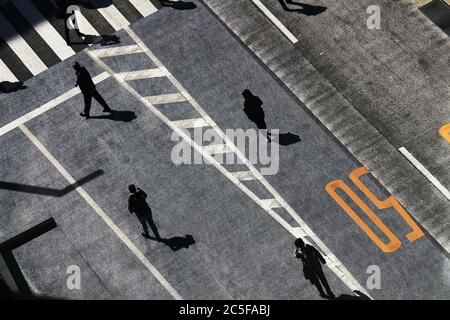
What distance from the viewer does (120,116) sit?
31.4 meters

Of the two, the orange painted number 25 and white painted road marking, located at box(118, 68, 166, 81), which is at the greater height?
white painted road marking, located at box(118, 68, 166, 81)

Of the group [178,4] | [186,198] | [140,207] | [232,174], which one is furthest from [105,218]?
[178,4]

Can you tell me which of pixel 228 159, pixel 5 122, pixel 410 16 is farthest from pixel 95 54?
pixel 410 16

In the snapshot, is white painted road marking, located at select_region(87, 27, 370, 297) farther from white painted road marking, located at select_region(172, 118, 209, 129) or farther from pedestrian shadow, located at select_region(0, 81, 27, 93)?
pedestrian shadow, located at select_region(0, 81, 27, 93)

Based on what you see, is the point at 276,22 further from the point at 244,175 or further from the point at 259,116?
the point at 244,175

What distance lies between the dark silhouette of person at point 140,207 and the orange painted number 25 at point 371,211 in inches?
251

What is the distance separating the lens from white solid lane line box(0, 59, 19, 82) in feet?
108

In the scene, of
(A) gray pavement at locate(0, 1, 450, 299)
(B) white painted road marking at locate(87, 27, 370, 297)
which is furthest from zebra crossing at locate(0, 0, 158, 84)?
(B) white painted road marking at locate(87, 27, 370, 297)

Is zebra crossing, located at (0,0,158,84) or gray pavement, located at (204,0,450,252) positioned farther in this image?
zebra crossing, located at (0,0,158,84)

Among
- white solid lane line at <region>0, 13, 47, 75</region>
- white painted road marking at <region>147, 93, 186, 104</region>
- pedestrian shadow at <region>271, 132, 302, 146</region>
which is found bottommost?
white solid lane line at <region>0, 13, 47, 75</region>

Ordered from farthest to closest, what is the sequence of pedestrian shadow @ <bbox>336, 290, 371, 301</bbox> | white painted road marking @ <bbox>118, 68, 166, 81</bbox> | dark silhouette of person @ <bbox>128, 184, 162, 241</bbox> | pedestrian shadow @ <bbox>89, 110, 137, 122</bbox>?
white painted road marking @ <bbox>118, 68, 166, 81</bbox>, pedestrian shadow @ <bbox>89, 110, 137, 122</bbox>, dark silhouette of person @ <bbox>128, 184, 162, 241</bbox>, pedestrian shadow @ <bbox>336, 290, 371, 301</bbox>

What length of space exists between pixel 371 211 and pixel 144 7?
1316cm

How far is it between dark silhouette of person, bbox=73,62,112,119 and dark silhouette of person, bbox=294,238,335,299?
956 cm

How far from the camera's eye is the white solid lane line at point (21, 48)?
33344 mm
